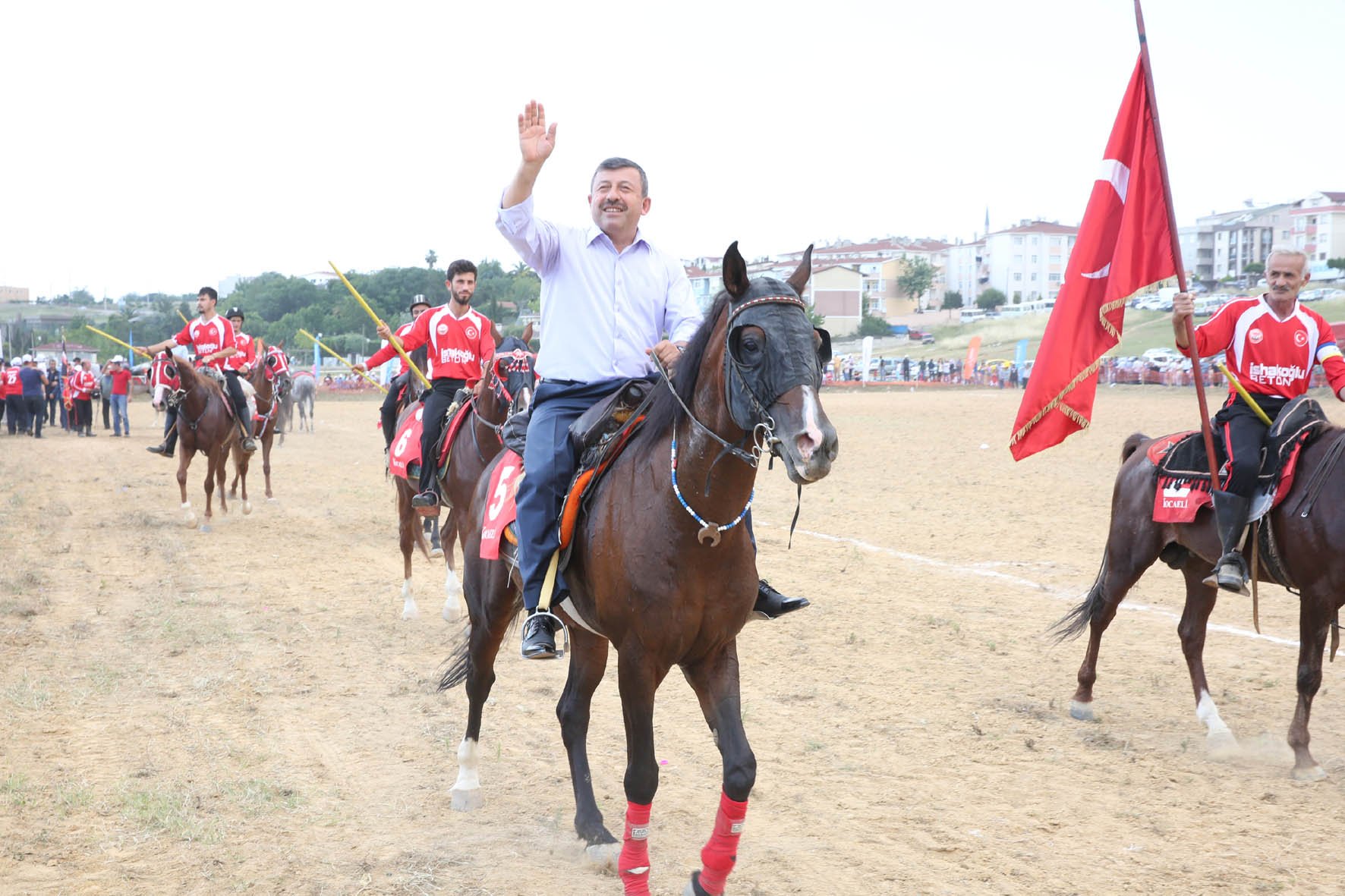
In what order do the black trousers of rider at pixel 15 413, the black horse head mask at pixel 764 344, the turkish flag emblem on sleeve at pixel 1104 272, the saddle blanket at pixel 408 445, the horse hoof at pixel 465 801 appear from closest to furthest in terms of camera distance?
the black horse head mask at pixel 764 344 < the horse hoof at pixel 465 801 < the turkish flag emblem on sleeve at pixel 1104 272 < the saddle blanket at pixel 408 445 < the black trousers of rider at pixel 15 413

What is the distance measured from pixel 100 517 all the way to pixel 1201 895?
51.9ft

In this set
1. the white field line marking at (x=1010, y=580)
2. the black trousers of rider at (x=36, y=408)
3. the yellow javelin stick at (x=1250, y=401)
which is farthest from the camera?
the black trousers of rider at (x=36, y=408)

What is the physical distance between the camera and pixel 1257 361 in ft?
22.2

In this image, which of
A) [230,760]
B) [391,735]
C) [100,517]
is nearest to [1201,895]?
[391,735]

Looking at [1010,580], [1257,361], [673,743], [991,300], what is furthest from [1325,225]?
[673,743]

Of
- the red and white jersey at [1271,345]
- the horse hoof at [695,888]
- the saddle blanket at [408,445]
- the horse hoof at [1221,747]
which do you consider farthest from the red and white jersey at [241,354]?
the horse hoof at [1221,747]

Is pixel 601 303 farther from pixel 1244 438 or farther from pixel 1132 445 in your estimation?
pixel 1132 445

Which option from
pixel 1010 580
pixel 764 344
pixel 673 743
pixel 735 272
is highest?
pixel 735 272

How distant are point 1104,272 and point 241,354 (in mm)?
13462

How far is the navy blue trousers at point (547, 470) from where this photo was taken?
4559 mm

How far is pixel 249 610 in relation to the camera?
33.1ft

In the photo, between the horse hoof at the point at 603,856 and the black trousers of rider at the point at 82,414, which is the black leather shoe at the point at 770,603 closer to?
the horse hoof at the point at 603,856

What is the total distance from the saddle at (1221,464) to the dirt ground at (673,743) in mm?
1408

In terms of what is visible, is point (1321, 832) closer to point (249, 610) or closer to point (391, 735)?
point (391, 735)
